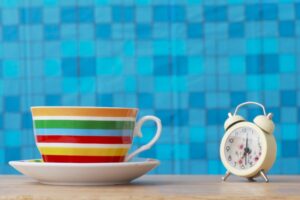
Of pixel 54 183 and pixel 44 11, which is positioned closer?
pixel 54 183

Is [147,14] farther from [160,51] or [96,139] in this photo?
[96,139]

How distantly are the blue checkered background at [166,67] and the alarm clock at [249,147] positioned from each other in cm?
114

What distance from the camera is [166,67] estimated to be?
2178 mm

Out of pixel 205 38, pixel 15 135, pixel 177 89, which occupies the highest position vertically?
pixel 205 38

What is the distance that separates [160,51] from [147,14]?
13 centimetres

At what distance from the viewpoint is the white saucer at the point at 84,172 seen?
2.82 ft

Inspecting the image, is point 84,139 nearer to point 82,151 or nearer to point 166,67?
point 82,151

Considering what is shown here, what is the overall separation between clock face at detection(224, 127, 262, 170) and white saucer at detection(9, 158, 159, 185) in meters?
0.16

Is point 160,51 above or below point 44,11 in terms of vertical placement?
below

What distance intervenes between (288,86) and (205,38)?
12.3 inches

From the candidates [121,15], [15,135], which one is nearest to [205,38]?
[121,15]

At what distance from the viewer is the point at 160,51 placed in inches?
86.0

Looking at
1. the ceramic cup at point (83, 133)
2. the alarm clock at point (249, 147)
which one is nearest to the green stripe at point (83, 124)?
the ceramic cup at point (83, 133)

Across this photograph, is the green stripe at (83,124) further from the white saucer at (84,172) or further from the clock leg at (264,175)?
the clock leg at (264,175)
